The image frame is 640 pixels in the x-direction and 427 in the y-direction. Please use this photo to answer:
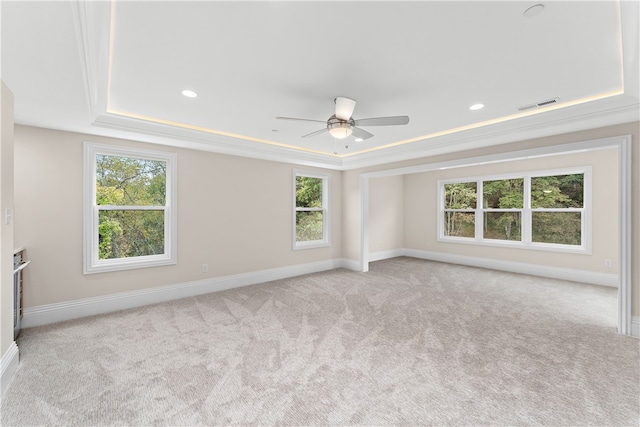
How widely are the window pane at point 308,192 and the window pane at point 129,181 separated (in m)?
2.54

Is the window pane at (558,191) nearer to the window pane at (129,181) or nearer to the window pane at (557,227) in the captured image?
the window pane at (557,227)

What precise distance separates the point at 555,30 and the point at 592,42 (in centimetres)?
38

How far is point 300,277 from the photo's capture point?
546 cm

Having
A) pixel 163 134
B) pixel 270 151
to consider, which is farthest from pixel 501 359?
pixel 163 134

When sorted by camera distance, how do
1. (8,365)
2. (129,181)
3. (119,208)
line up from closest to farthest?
1. (8,365)
2. (119,208)
3. (129,181)

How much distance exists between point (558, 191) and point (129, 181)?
7.51 metres

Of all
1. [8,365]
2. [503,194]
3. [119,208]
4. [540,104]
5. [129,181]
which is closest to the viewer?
[8,365]

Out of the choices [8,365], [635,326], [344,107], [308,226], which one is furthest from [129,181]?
[635,326]

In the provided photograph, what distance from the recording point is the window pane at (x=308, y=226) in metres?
5.84

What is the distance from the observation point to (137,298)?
3.80 meters

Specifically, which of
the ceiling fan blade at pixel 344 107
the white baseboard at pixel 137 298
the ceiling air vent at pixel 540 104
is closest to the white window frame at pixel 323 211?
the white baseboard at pixel 137 298

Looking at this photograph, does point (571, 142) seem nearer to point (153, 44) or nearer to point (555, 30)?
point (555, 30)

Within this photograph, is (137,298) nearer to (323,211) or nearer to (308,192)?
(308,192)

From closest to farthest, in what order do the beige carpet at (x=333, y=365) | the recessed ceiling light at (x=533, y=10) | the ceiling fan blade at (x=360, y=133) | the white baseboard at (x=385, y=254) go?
1. the recessed ceiling light at (x=533, y=10)
2. the beige carpet at (x=333, y=365)
3. the ceiling fan blade at (x=360, y=133)
4. the white baseboard at (x=385, y=254)
